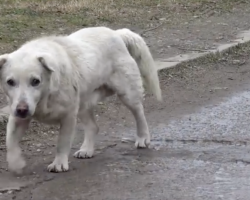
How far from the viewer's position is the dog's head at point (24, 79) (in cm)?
520

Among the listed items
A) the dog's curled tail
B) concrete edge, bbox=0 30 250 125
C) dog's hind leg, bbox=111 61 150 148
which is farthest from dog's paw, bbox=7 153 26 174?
concrete edge, bbox=0 30 250 125

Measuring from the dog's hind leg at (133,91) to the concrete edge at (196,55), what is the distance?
314 cm

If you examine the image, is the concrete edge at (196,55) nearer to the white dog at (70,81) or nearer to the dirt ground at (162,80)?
the dirt ground at (162,80)

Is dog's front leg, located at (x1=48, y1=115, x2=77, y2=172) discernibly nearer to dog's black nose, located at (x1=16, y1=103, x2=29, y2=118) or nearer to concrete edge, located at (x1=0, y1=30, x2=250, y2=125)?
dog's black nose, located at (x1=16, y1=103, x2=29, y2=118)

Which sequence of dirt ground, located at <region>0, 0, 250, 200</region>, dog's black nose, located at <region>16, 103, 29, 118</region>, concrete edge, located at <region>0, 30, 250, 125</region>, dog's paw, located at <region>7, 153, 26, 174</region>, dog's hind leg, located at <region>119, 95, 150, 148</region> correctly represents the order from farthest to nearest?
concrete edge, located at <region>0, 30, 250, 125</region>
dog's hind leg, located at <region>119, 95, 150, 148</region>
dirt ground, located at <region>0, 0, 250, 200</region>
dog's paw, located at <region>7, 153, 26, 174</region>
dog's black nose, located at <region>16, 103, 29, 118</region>

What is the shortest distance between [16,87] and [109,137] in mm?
1931

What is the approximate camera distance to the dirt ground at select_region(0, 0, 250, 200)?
20.4ft

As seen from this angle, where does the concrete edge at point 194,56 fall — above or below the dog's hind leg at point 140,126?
above

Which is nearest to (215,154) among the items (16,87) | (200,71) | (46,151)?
(46,151)

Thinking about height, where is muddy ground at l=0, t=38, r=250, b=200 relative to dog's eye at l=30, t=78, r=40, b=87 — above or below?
below

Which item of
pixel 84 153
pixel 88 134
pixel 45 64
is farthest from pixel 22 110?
pixel 88 134

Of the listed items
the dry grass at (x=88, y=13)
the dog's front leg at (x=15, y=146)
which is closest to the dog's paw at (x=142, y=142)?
the dog's front leg at (x=15, y=146)

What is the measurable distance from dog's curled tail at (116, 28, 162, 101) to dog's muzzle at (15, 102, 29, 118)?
1.80 meters

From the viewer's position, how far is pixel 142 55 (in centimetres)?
692
